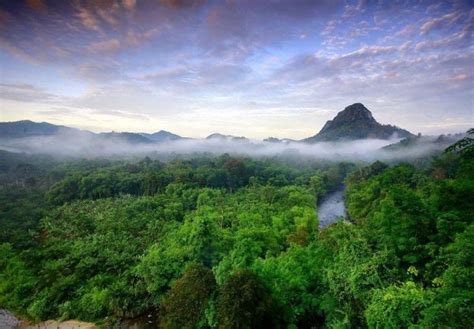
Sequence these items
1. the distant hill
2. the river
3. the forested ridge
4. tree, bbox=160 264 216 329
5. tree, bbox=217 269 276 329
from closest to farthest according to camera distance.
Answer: the forested ridge, tree, bbox=217 269 276 329, tree, bbox=160 264 216 329, the river, the distant hill

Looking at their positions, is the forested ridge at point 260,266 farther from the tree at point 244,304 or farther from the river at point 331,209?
the river at point 331,209

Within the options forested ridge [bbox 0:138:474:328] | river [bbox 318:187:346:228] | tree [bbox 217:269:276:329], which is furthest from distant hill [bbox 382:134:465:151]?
tree [bbox 217:269:276:329]

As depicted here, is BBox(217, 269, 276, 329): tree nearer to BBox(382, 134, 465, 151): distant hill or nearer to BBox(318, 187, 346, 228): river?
BBox(318, 187, 346, 228): river

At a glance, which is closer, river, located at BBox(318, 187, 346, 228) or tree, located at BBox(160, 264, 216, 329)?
tree, located at BBox(160, 264, 216, 329)

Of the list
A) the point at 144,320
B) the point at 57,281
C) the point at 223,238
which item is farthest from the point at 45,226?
the point at 223,238

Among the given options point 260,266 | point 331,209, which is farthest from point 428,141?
point 260,266

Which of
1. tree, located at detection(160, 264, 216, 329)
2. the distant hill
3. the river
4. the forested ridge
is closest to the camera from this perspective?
the forested ridge

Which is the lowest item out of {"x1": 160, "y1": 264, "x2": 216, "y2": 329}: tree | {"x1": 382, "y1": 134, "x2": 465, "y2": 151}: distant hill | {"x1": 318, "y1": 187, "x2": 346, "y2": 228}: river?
{"x1": 318, "y1": 187, "x2": 346, "y2": 228}: river

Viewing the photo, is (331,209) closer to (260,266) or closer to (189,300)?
(260,266)
